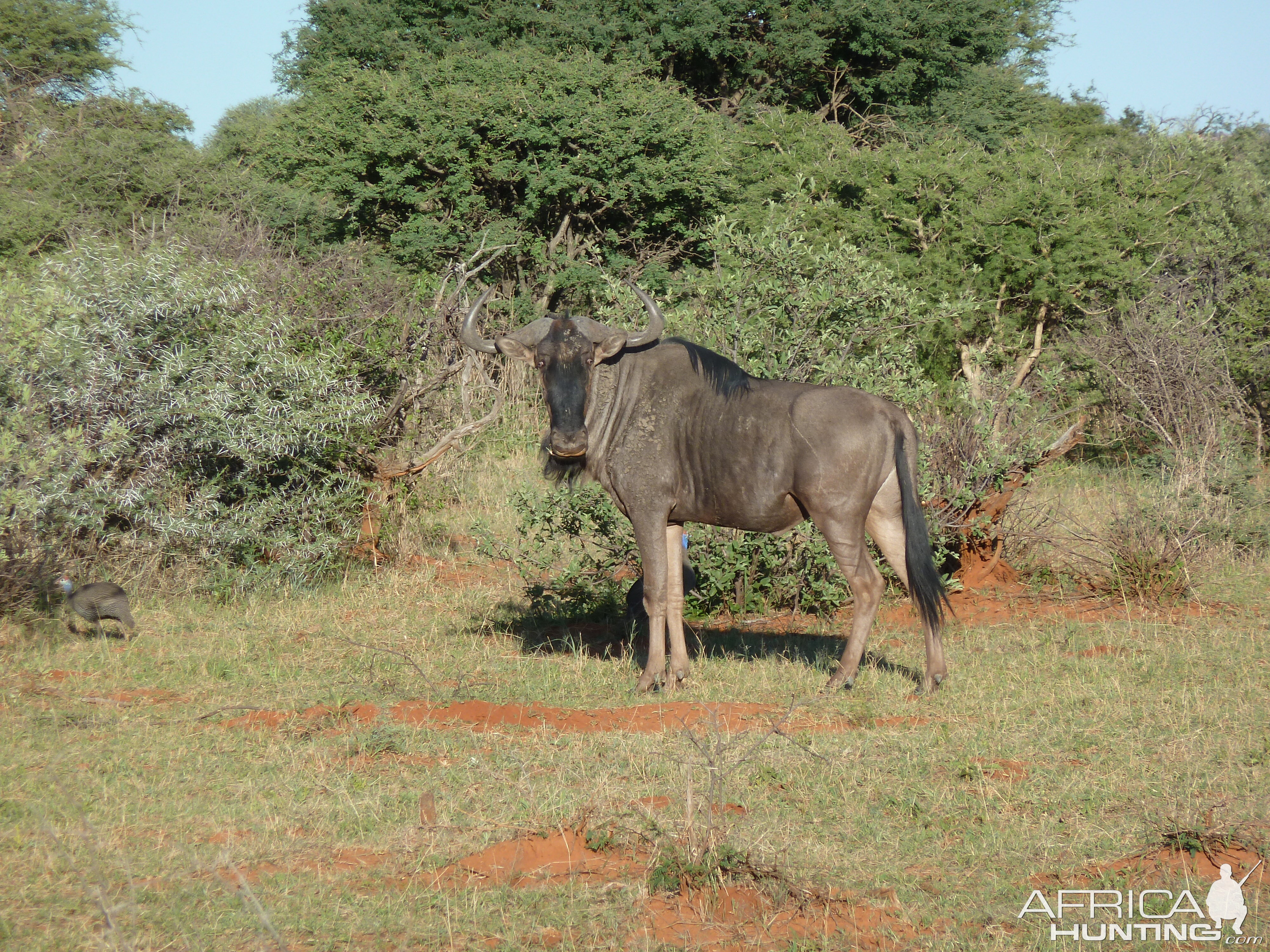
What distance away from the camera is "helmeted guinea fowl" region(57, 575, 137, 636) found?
26.9ft

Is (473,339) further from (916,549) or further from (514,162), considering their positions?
(514,162)

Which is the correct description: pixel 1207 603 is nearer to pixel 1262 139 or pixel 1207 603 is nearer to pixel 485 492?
pixel 485 492

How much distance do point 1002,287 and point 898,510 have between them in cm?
998

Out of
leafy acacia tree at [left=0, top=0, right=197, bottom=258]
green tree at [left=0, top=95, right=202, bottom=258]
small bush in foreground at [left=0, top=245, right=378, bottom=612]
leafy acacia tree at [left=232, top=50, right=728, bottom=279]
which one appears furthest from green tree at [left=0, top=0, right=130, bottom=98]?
small bush in foreground at [left=0, top=245, right=378, bottom=612]

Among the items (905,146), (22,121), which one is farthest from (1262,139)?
(22,121)

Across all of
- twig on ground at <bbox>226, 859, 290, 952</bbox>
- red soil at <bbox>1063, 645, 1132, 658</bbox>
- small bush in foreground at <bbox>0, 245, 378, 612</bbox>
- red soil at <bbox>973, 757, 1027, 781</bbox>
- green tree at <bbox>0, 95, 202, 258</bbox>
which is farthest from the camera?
green tree at <bbox>0, 95, 202, 258</bbox>

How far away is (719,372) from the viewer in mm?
7680

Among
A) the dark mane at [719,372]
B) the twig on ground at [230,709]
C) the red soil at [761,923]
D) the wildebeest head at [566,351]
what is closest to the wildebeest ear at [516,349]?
the wildebeest head at [566,351]

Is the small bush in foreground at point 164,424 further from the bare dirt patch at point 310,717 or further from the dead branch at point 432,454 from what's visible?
the bare dirt patch at point 310,717

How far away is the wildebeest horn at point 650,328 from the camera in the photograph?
7574 millimetres

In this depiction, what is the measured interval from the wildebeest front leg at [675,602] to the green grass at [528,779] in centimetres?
17

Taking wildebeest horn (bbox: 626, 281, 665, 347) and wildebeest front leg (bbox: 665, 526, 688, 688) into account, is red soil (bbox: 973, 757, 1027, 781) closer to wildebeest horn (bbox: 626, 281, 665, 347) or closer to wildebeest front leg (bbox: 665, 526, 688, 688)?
wildebeest front leg (bbox: 665, 526, 688, 688)

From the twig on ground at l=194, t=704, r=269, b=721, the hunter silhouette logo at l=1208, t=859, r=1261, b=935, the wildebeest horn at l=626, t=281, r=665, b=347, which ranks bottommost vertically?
the twig on ground at l=194, t=704, r=269, b=721

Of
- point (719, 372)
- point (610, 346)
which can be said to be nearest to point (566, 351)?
point (610, 346)
